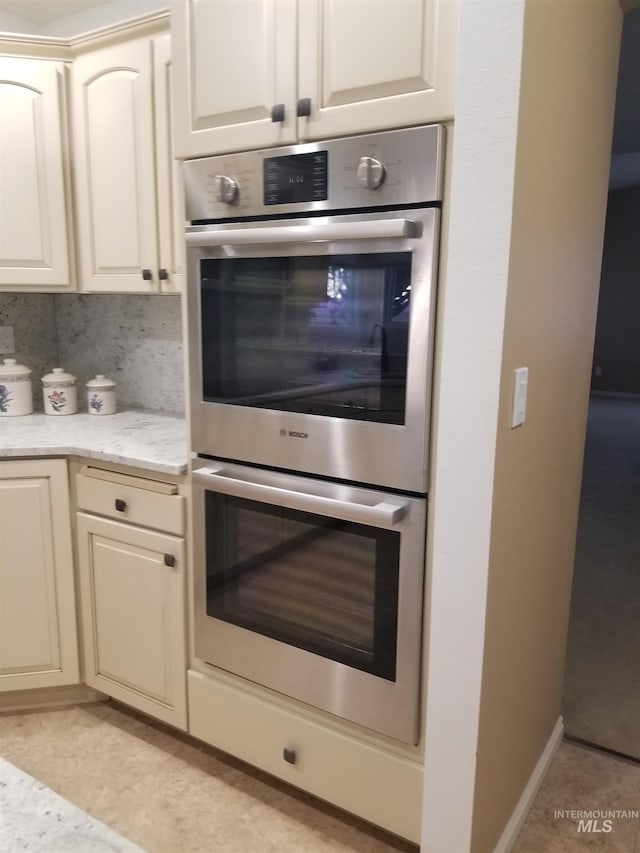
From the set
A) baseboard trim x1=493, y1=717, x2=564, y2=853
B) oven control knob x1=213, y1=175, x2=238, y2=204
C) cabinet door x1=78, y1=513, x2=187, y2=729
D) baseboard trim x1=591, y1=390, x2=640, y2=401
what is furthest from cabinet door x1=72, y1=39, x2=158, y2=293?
baseboard trim x1=591, y1=390, x2=640, y2=401

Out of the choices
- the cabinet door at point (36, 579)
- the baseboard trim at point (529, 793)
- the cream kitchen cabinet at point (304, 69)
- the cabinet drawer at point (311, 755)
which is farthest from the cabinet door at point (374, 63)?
the baseboard trim at point (529, 793)

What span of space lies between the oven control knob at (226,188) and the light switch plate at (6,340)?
1.46 m

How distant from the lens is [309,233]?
142 cm

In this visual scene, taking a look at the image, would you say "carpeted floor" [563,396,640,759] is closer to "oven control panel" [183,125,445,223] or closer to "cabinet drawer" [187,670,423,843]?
"cabinet drawer" [187,670,423,843]

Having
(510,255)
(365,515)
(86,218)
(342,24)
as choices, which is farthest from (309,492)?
(86,218)

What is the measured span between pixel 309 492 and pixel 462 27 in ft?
3.27

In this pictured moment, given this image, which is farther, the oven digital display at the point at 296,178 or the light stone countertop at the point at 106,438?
the light stone countertop at the point at 106,438

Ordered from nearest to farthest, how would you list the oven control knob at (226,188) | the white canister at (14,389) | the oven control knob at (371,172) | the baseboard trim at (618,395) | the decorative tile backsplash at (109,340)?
the oven control knob at (371,172)
the oven control knob at (226,188)
the white canister at (14,389)
the decorative tile backsplash at (109,340)
the baseboard trim at (618,395)

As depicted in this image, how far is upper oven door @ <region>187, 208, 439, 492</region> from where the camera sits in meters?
1.34

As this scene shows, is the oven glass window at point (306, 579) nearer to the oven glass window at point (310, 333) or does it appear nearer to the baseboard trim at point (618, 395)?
the oven glass window at point (310, 333)

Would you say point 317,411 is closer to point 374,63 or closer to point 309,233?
point 309,233

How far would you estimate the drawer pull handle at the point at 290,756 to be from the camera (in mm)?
1685

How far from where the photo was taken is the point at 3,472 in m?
Result: 1.97

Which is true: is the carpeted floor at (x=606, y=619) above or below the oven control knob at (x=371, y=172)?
below
